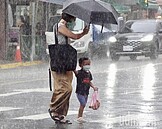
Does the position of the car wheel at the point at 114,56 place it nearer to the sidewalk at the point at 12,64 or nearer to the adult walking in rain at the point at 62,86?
the sidewalk at the point at 12,64

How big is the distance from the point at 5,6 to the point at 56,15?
2.39 metres

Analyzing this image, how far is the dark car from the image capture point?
2827 centimetres

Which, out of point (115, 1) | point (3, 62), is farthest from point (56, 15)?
point (115, 1)

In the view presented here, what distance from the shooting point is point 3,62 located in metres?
26.8

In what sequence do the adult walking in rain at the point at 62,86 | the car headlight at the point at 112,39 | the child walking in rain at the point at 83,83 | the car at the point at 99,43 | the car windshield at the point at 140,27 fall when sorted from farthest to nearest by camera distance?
the car at the point at 99,43
the car windshield at the point at 140,27
the car headlight at the point at 112,39
the child walking in rain at the point at 83,83
the adult walking in rain at the point at 62,86

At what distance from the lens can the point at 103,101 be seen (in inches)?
544

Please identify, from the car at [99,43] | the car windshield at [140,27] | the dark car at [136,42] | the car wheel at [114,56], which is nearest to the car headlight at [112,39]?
the dark car at [136,42]

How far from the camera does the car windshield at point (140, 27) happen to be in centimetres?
2950

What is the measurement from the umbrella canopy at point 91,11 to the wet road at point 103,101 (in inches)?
62.9

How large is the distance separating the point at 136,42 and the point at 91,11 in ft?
58.6

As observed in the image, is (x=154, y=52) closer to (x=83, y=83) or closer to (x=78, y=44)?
(x=78, y=44)

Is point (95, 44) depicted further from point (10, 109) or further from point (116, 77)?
point (10, 109)

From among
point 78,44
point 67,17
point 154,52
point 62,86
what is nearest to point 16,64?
point 78,44

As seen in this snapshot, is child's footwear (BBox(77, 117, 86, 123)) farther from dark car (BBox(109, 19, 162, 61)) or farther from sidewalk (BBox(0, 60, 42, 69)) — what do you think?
dark car (BBox(109, 19, 162, 61))
